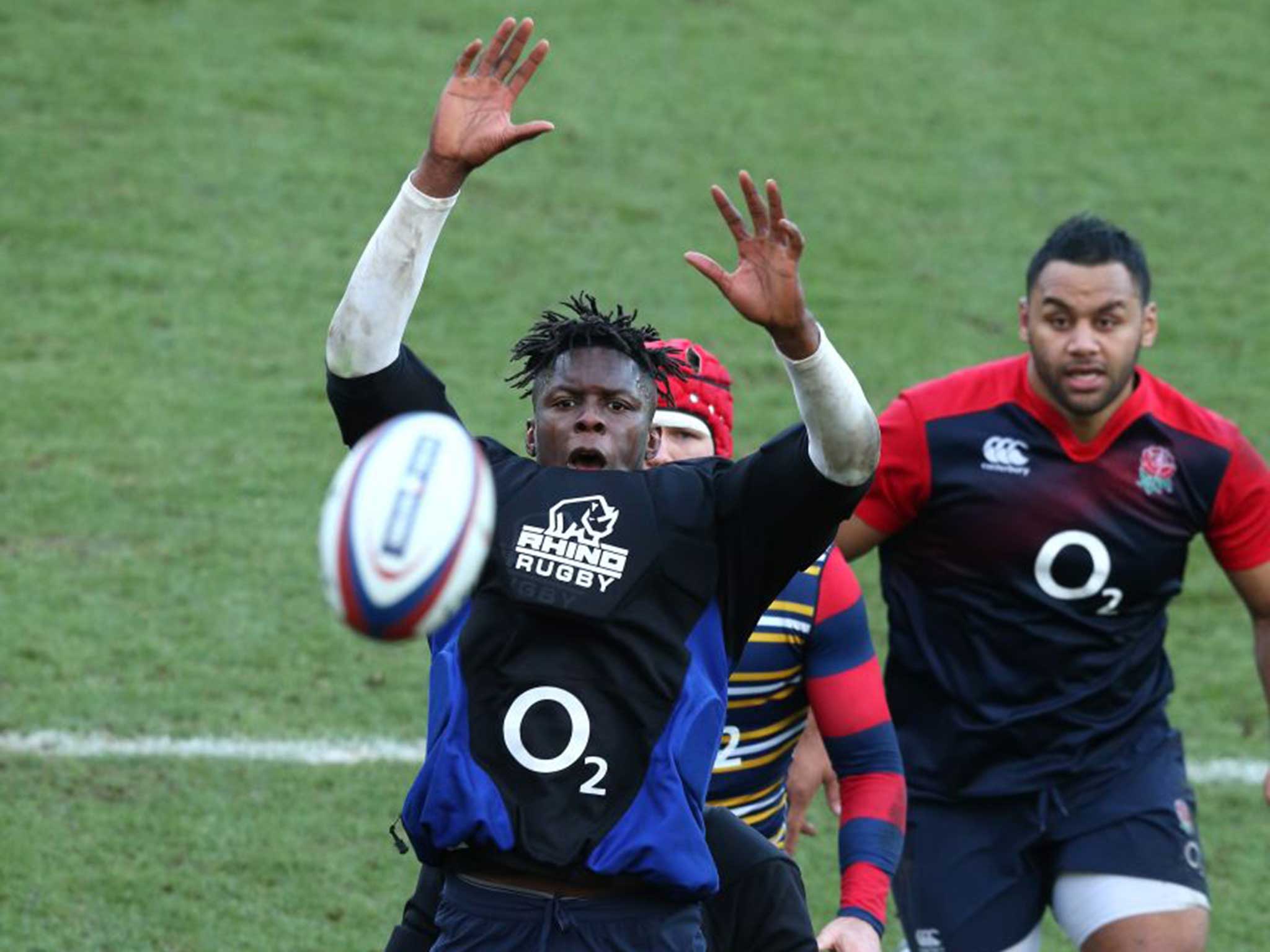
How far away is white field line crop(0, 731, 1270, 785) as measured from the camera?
26.5 feet

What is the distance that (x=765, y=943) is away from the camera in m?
4.87

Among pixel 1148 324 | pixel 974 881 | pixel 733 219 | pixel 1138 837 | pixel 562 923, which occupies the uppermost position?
pixel 733 219

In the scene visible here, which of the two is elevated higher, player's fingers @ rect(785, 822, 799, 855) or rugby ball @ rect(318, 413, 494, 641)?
rugby ball @ rect(318, 413, 494, 641)

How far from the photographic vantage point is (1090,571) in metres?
6.43

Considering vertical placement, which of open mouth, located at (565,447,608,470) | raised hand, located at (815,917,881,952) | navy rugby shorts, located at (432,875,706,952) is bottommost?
raised hand, located at (815,917,881,952)

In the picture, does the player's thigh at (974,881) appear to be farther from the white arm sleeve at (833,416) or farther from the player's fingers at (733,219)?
the player's fingers at (733,219)

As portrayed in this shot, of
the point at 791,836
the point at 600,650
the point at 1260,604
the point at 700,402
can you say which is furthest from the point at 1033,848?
the point at 600,650

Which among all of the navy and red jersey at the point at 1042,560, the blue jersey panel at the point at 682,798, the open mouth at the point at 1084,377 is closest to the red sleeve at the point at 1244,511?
the navy and red jersey at the point at 1042,560

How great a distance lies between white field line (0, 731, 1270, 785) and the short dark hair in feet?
10.1

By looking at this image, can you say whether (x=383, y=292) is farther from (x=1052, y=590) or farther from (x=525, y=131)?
(x=1052, y=590)

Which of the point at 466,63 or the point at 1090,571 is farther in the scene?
the point at 1090,571

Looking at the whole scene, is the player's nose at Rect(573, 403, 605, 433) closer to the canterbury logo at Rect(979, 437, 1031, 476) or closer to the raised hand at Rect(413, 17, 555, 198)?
the raised hand at Rect(413, 17, 555, 198)

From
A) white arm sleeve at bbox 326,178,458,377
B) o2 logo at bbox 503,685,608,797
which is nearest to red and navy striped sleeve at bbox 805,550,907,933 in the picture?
o2 logo at bbox 503,685,608,797

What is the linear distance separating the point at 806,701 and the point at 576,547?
1.47m
